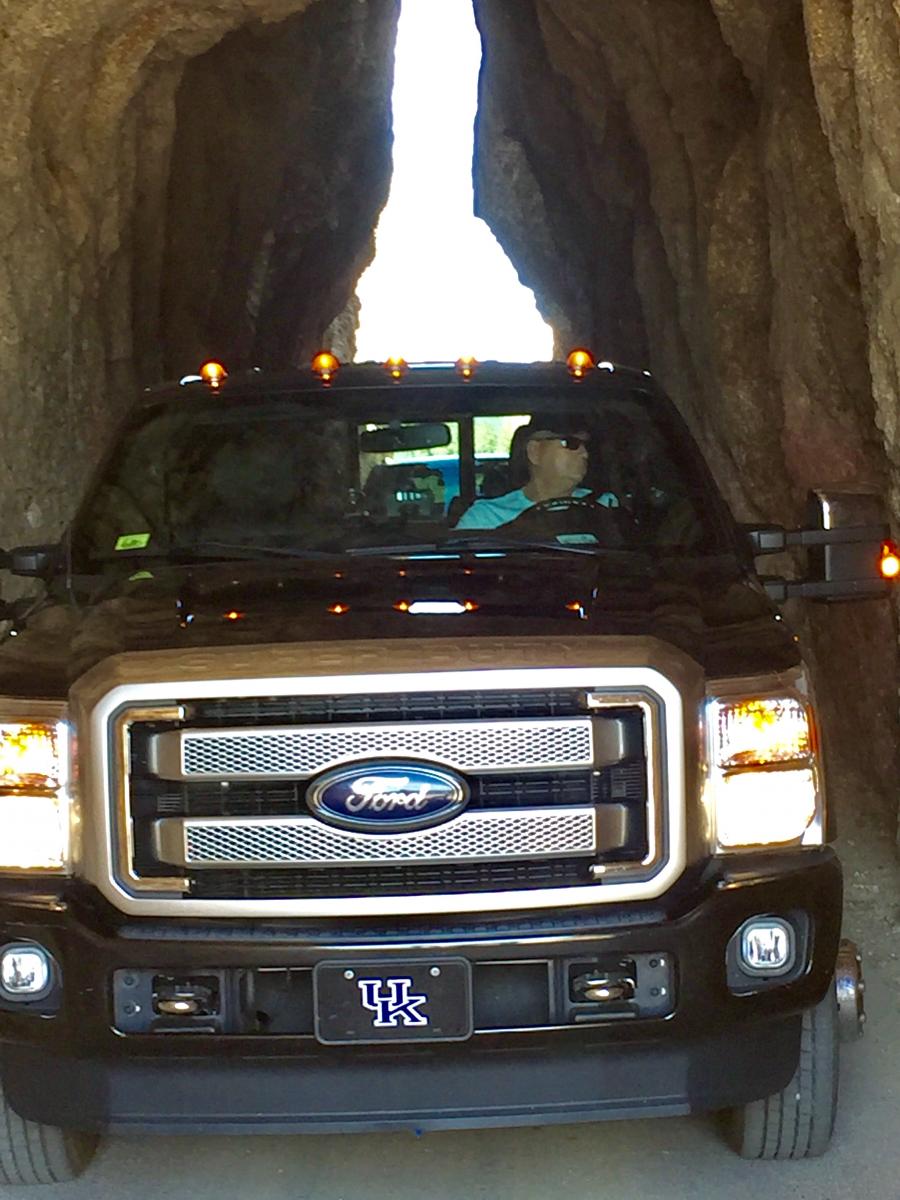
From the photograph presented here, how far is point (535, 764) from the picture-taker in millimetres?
3312

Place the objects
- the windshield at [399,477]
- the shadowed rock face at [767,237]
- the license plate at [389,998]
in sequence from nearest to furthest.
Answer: the license plate at [389,998] → the windshield at [399,477] → the shadowed rock face at [767,237]

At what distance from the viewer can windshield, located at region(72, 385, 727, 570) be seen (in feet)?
15.0

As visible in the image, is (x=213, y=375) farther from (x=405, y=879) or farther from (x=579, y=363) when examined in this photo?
(x=405, y=879)

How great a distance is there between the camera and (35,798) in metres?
3.37

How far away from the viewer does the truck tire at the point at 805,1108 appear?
3.69 metres

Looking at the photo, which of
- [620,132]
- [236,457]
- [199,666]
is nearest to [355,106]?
[620,132]

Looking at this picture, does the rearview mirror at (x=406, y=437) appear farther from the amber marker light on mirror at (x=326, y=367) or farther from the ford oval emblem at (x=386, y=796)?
the ford oval emblem at (x=386, y=796)

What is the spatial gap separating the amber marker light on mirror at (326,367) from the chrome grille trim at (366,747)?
6.65 feet

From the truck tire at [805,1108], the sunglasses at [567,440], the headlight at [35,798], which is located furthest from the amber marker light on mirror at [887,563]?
the headlight at [35,798]

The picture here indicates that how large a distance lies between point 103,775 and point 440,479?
1.75m

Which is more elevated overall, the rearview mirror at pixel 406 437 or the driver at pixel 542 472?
the rearview mirror at pixel 406 437

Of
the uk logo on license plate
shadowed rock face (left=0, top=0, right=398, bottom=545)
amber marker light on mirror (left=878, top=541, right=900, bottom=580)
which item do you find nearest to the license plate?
the uk logo on license plate

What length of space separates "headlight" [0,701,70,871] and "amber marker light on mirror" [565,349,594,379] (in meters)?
2.33

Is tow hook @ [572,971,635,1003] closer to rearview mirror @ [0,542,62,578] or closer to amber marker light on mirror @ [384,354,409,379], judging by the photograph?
rearview mirror @ [0,542,62,578]
